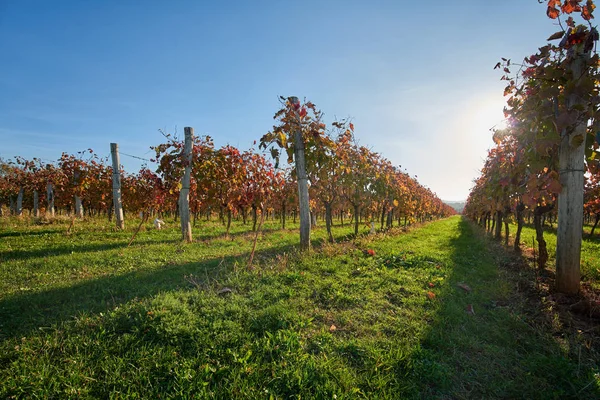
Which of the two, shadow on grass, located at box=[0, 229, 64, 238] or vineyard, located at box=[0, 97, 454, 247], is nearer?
vineyard, located at box=[0, 97, 454, 247]

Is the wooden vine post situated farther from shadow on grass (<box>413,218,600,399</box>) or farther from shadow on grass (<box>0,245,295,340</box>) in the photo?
shadow on grass (<box>413,218,600,399</box>)

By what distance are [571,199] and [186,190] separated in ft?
34.9

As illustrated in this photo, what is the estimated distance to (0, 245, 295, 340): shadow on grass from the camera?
3.38 m

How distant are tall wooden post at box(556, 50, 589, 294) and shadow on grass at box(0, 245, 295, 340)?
230 inches

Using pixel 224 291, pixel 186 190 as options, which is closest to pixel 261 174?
pixel 186 190

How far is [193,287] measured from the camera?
4664 millimetres

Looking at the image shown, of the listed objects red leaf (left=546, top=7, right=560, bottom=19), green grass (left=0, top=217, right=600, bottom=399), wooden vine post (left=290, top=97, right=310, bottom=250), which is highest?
red leaf (left=546, top=7, right=560, bottom=19)

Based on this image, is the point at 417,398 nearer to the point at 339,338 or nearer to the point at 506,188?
the point at 339,338

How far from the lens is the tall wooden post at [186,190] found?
32.6ft

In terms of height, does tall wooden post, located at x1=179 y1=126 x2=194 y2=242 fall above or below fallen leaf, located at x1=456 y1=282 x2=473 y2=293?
above

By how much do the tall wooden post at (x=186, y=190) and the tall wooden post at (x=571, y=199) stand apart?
33.1ft

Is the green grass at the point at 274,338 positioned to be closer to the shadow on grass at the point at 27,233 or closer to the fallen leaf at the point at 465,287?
the fallen leaf at the point at 465,287

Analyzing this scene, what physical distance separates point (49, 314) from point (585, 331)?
714 cm

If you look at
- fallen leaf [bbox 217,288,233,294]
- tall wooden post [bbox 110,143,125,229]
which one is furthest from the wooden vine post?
tall wooden post [bbox 110,143,125,229]
